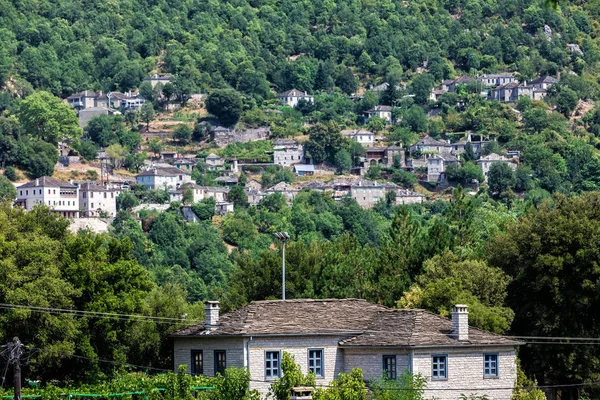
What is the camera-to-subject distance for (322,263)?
71.5m

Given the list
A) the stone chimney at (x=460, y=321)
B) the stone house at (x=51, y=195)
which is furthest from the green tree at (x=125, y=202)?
the stone chimney at (x=460, y=321)

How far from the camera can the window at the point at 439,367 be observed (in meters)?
51.9

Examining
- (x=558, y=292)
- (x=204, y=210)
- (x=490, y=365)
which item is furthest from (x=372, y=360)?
(x=204, y=210)

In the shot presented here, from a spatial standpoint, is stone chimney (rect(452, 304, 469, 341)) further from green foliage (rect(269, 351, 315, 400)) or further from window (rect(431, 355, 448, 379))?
green foliage (rect(269, 351, 315, 400))

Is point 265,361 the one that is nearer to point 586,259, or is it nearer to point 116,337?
point 116,337

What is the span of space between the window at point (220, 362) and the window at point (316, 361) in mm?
2800

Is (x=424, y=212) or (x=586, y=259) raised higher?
(x=424, y=212)

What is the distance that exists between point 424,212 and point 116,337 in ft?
438

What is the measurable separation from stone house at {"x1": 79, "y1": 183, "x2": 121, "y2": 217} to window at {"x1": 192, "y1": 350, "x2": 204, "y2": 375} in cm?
13438

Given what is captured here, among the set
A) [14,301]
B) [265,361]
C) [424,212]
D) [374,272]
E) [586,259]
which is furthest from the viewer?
[424,212]

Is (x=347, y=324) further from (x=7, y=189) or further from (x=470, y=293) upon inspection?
(x=7, y=189)

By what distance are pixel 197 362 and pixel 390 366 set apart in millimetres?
6908

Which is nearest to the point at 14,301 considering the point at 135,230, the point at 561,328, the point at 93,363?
the point at 93,363

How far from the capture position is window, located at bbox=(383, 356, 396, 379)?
5219 centimetres
